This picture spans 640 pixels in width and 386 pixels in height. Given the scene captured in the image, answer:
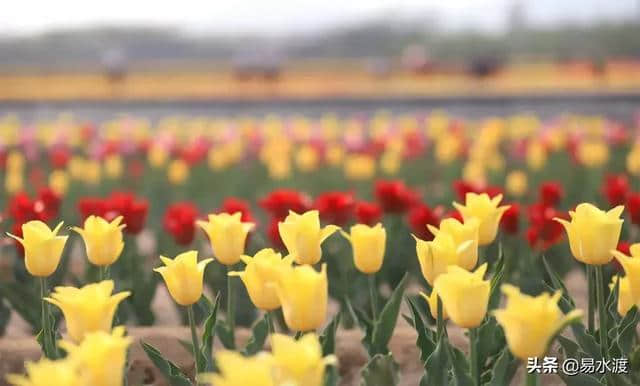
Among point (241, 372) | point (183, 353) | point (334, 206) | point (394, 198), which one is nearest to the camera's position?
point (241, 372)

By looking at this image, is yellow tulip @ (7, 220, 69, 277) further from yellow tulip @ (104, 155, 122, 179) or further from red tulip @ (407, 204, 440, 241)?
yellow tulip @ (104, 155, 122, 179)

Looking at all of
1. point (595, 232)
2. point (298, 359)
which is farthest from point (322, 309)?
point (595, 232)

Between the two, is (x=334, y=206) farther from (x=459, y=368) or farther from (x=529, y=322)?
(x=529, y=322)

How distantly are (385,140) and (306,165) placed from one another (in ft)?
4.11

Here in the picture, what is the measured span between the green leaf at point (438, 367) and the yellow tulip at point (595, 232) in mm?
325

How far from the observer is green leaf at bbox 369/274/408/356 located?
8.38 feet

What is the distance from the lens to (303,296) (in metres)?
1.80

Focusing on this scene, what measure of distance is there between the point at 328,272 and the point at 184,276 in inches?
64.1

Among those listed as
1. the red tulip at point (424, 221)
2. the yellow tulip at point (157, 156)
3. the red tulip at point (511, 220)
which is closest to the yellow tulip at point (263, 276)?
the red tulip at point (424, 221)

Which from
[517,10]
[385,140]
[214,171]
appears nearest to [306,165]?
[214,171]

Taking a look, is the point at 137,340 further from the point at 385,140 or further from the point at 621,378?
the point at 385,140

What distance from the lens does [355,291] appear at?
364 cm

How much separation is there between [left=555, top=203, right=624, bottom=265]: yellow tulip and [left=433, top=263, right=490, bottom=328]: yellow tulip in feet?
1.26

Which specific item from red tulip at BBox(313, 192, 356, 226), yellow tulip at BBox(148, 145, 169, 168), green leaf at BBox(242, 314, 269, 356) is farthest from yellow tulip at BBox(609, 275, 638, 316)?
yellow tulip at BBox(148, 145, 169, 168)
